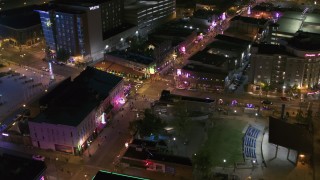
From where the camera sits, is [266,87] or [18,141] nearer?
[18,141]

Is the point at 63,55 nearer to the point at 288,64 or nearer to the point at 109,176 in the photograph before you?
the point at 109,176

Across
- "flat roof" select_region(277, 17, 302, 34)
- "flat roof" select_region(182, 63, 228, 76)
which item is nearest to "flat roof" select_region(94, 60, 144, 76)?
"flat roof" select_region(182, 63, 228, 76)

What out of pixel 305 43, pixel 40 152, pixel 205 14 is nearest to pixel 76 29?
pixel 40 152

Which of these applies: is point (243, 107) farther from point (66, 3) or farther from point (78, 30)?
point (66, 3)

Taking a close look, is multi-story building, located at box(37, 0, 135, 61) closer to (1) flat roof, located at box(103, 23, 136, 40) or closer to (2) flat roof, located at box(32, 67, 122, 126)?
(1) flat roof, located at box(103, 23, 136, 40)

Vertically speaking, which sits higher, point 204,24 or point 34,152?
point 204,24

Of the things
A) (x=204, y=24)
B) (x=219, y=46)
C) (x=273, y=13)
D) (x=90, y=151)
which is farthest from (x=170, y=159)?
(x=273, y=13)

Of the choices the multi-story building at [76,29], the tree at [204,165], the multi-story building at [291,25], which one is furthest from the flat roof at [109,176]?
the multi-story building at [291,25]

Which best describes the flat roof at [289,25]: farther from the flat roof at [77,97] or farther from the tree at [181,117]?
the flat roof at [77,97]

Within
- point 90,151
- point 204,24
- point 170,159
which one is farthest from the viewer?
point 204,24
